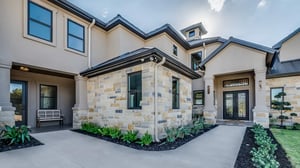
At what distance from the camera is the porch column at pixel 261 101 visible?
28.8 ft

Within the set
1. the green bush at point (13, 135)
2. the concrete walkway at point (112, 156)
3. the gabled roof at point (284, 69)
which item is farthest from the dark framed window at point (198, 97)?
the green bush at point (13, 135)

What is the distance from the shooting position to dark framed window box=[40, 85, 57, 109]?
941cm

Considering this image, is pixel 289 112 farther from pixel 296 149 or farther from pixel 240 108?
pixel 296 149

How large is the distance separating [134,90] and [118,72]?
1.23m

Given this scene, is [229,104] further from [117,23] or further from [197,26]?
[117,23]

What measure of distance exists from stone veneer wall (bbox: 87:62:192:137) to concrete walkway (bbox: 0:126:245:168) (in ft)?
3.99

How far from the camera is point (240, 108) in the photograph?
37.4 ft

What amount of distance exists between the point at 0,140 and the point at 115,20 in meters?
7.54

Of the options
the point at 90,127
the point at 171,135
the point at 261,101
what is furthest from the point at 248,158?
the point at 90,127

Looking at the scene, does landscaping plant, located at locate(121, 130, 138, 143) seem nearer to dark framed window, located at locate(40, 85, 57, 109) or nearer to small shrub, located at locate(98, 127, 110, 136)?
small shrub, located at locate(98, 127, 110, 136)

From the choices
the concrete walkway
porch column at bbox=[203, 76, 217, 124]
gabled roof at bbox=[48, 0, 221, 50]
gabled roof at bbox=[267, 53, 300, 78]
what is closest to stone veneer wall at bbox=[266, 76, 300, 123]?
gabled roof at bbox=[267, 53, 300, 78]

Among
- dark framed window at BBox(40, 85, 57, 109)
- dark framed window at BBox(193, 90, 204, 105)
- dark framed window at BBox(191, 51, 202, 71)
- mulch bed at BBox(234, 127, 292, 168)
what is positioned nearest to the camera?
mulch bed at BBox(234, 127, 292, 168)

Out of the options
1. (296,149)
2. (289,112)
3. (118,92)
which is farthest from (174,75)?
(289,112)

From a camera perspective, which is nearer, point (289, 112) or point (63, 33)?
point (63, 33)
